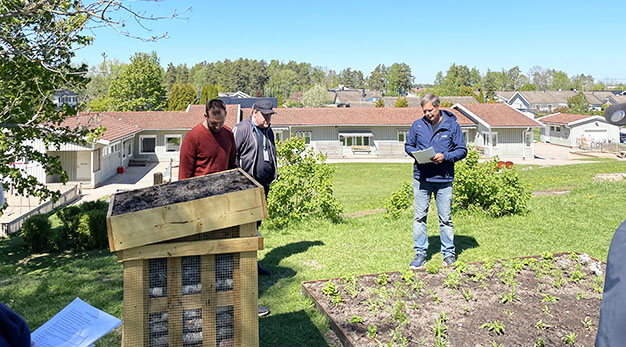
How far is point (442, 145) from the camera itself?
19.5 feet

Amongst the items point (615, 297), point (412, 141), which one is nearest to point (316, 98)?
point (412, 141)

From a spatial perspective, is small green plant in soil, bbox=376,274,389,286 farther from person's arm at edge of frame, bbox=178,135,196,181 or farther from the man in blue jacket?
person's arm at edge of frame, bbox=178,135,196,181

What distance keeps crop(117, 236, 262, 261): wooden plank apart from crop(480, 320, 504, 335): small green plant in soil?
86.9 inches

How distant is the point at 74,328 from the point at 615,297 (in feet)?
8.53

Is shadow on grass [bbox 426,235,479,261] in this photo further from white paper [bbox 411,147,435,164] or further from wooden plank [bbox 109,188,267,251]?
wooden plank [bbox 109,188,267,251]

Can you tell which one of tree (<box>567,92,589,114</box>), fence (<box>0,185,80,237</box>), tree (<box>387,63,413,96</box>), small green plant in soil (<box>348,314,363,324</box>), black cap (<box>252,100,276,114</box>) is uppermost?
tree (<box>387,63,413,96</box>)

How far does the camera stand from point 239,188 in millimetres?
3076

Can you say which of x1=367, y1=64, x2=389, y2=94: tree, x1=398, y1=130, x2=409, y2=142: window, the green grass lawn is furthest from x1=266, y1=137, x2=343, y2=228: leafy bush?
x1=367, y1=64, x2=389, y2=94: tree

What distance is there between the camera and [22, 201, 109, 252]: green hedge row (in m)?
9.80

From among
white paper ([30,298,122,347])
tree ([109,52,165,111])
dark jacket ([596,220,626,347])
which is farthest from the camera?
tree ([109,52,165,111])

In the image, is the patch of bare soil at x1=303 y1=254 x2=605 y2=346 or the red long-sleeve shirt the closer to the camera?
the patch of bare soil at x1=303 y1=254 x2=605 y2=346

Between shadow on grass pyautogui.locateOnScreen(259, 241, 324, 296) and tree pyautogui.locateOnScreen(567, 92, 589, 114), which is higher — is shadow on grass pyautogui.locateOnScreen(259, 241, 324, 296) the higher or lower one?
the lower one

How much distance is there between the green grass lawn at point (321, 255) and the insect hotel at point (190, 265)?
3.94ft

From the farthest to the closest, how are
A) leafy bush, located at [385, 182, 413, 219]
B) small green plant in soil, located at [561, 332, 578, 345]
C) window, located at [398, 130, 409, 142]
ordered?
window, located at [398, 130, 409, 142]
leafy bush, located at [385, 182, 413, 219]
small green plant in soil, located at [561, 332, 578, 345]
